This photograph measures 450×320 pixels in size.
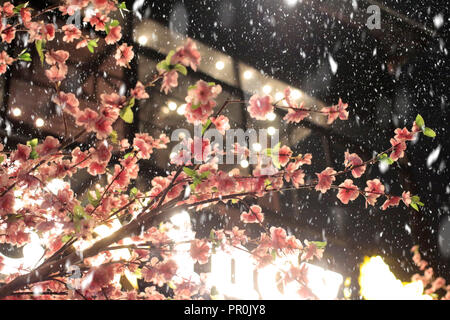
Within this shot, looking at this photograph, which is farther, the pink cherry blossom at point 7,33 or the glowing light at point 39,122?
the glowing light at point 39,122

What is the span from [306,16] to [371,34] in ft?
5.20

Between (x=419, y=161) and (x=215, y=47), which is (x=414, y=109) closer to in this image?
(x=419, y=161)

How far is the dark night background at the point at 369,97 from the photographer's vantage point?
6.39m

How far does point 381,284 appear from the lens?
273 inches

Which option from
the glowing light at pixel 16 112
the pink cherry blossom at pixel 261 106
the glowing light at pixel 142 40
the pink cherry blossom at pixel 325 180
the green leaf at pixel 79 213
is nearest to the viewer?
the green leaf at pixel 79 213

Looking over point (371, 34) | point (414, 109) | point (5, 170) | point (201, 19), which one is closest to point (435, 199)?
point (414, 109)

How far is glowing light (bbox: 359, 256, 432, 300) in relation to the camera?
6.90 meters

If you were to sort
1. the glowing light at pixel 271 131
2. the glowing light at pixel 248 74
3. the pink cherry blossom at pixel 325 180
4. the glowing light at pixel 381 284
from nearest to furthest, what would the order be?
the pink cherry blossom at pixel 325 180 < the glowing light at pixel 248 74 < the glowing light at pixel 381 284 < the glowing light at pixel 271 131

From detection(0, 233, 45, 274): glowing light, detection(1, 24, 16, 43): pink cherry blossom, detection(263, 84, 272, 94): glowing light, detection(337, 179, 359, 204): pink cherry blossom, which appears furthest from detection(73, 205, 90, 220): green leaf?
detection(263, 84, 272, 94): glowing light

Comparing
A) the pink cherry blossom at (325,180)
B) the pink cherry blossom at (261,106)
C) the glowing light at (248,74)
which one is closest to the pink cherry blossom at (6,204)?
the pink cherry blossom at (261,106)

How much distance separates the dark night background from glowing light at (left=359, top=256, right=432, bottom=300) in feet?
0.58

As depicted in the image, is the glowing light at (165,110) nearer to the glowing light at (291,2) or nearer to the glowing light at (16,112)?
the glowing light at (16,112)

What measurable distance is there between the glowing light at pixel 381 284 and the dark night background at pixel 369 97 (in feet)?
0.58

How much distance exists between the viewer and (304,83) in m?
7.32
